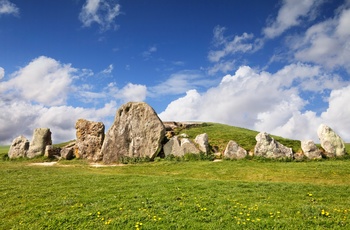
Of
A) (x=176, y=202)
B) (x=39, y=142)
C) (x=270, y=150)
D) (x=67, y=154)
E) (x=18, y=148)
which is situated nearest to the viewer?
(x=176, y=202)

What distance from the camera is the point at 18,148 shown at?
46.9 metres

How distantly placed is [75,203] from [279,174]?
17.7 metres

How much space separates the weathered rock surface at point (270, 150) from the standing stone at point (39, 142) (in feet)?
100

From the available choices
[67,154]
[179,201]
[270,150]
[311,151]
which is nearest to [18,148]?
[67,154]

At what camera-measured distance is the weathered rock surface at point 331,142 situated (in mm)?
35875

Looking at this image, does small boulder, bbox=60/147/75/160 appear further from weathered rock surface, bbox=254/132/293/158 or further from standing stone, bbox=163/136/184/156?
weathered rock surface, bbox=254/132/293/158

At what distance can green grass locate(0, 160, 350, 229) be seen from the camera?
14211 millimetres

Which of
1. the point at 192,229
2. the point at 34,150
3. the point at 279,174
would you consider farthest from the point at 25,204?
the point at 34,150

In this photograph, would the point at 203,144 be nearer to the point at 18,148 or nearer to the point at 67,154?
the point at 67,154

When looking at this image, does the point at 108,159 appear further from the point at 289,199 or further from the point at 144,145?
the point at 289,199

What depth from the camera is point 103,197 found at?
747 inches

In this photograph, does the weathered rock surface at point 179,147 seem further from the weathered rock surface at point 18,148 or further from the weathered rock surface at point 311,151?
the weathered rock surface at point 18,148

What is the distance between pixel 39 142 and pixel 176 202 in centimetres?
3536

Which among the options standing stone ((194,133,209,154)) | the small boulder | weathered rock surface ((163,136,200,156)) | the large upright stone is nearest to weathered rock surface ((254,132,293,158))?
standing stone ((194,133,209,154))
